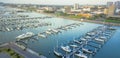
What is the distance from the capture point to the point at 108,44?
754 inches

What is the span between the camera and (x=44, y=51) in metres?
15.4

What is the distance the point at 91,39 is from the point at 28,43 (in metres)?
8.57

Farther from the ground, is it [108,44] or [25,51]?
[25,51]

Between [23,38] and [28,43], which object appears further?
[23,38]

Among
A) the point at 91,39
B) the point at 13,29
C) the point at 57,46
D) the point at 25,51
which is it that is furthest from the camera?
the point at 13,29

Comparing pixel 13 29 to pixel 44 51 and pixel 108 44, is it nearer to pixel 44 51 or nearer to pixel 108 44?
→ pixel 44 51

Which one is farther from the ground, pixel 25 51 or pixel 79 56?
pixel 25 51

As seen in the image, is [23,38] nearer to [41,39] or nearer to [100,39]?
[41,39]

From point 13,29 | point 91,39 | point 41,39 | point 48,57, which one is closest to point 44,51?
point 48,57

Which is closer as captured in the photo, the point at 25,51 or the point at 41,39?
the point at 25,51

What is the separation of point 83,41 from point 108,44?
128 inches

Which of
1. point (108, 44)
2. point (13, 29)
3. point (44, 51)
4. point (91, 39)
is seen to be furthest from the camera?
point (13, 29)

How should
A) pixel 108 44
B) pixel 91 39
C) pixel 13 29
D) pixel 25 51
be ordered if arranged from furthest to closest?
pixel 13 29
pixel 91 39
pixel 108 44
pixel 25 51

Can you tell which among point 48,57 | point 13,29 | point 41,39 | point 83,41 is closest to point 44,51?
point 48,57
